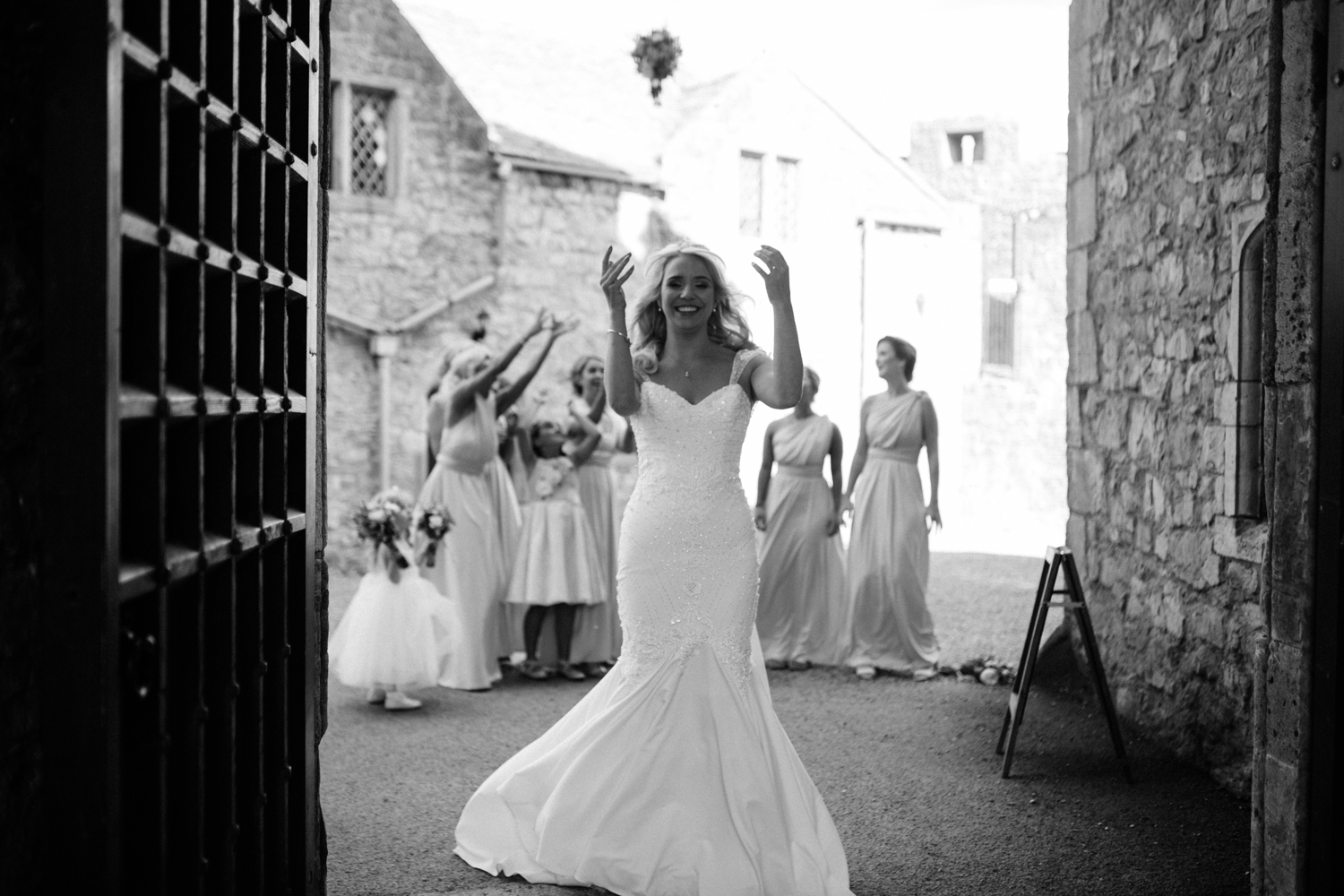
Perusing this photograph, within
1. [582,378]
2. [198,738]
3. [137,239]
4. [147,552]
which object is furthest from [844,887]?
[582,378]

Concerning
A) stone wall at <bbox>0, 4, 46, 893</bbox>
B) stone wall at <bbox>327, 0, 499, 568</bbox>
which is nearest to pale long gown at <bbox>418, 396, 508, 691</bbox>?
stone wall at <bbox>0, 4, 46, 893</bbox>

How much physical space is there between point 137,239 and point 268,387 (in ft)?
3.50

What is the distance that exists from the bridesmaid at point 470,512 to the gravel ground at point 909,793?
0.89 ft

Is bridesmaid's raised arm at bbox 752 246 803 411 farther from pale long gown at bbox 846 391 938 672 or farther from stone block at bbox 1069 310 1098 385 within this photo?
pale long gown at bbox 846 391 938 672

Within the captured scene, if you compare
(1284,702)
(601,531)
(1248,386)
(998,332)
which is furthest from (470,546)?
(998,332)

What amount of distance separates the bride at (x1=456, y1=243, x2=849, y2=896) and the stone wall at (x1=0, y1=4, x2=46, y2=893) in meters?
2.21

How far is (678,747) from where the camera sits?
4.30 meters

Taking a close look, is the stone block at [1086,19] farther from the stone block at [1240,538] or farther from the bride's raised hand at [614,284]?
the bride's raised hand at [614,284]

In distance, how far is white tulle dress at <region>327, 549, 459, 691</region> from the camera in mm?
7207

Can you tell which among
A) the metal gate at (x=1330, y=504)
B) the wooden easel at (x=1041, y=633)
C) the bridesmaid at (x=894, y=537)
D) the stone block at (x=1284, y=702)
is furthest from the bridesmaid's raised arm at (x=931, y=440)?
the metal gate at (x=1330, y=504)

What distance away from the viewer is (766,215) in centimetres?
2048

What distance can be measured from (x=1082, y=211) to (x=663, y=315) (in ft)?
12.6

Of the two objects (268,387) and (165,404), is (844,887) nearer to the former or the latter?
(268,387)

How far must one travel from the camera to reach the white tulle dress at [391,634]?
23.6 ft
